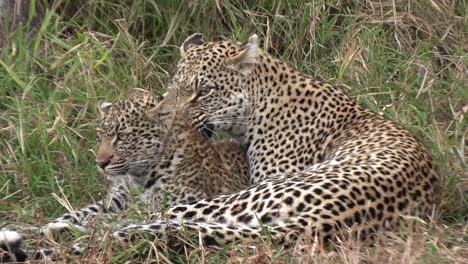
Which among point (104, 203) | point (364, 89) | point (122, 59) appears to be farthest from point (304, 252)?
point (122, 59)

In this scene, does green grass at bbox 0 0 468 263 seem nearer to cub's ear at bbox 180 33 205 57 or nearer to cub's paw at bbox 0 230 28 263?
cub's ear at bbox 180 33 205 57

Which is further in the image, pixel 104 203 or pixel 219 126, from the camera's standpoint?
pixel 219 126

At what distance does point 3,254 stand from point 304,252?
159 cm

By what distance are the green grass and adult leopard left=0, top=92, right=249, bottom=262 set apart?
51cm

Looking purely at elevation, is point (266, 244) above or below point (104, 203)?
above

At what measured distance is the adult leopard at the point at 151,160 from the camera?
22.1 ft

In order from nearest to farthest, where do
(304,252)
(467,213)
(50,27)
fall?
(304,252)
(467,213)
(50,27)

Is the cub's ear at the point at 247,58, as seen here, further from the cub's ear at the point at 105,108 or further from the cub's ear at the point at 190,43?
the cub's ear at the point at 105,108

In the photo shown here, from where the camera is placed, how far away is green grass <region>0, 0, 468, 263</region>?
7.36 meters

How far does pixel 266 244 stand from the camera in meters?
5.27

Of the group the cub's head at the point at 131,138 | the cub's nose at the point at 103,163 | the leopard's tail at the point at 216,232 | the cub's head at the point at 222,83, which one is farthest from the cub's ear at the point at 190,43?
the leopard's tail at the point at 216,232

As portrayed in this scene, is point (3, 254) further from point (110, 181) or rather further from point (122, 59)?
point (122, 59)

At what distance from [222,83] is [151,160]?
3.06ft

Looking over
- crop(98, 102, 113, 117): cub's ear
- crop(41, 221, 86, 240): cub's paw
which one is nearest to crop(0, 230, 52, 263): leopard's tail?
crop(41, 221, 86, 240): cub's paw
